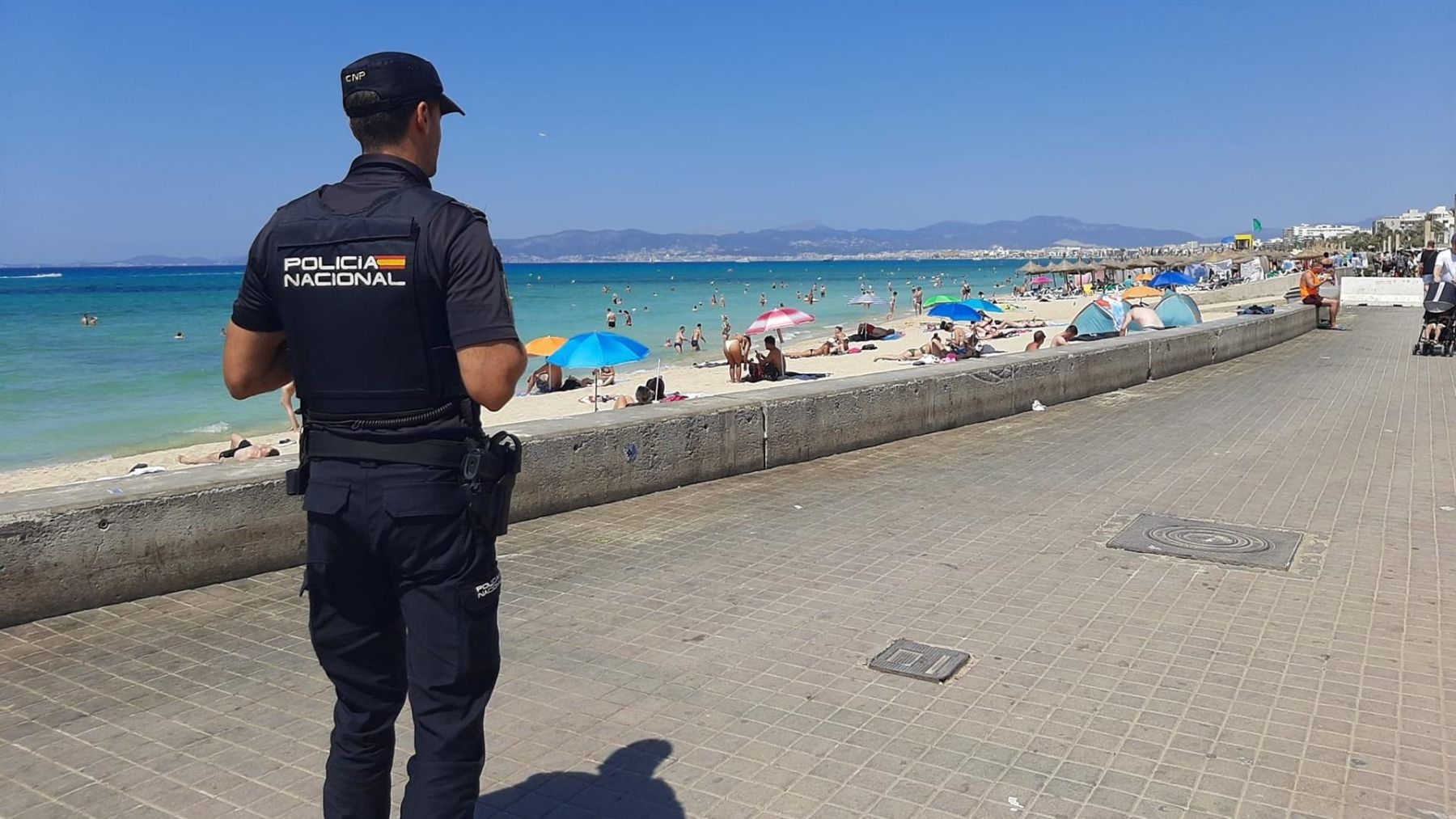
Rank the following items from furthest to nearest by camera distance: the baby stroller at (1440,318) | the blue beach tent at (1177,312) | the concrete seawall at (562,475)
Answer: the blue beach tent at (1177,312) → the baby stroller at (1440,318) → the concrete seawall at (562,475)

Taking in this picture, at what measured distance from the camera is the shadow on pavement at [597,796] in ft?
10.3

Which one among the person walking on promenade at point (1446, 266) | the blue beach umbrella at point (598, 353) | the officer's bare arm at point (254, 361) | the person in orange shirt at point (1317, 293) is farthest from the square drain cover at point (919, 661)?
the person in orange shirt at point (1317, 293)

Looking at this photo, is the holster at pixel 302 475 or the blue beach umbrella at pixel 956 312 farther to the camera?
the blue beach umbrella at pixel 956 312

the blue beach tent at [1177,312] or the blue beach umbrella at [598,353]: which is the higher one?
the blue beach umbrella at [598,353]

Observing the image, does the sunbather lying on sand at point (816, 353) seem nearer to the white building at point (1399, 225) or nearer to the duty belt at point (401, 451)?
the duty belt at point (401, 451)

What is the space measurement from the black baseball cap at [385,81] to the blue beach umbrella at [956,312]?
77.2 ft

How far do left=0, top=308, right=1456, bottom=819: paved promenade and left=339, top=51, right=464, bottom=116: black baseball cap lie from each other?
83.3 inches

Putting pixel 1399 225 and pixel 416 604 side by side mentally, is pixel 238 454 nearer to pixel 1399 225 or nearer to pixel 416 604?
pixel 416 604

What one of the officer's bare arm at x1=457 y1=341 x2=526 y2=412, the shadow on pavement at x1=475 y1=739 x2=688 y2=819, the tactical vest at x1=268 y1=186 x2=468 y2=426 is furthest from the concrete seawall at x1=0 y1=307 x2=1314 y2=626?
the officer's bare arm at x1=457 y1=341 x2=526 y2=412

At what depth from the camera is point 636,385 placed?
2419 centimetres

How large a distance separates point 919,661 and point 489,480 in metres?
2.51

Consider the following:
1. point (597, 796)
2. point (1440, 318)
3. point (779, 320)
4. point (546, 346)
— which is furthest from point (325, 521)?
point (1440, 318)

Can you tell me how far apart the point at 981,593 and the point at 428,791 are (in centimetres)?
347

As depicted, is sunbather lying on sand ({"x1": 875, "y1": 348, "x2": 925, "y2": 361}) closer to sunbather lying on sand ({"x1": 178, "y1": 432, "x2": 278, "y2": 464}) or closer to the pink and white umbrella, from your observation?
the pink and white umbrella
